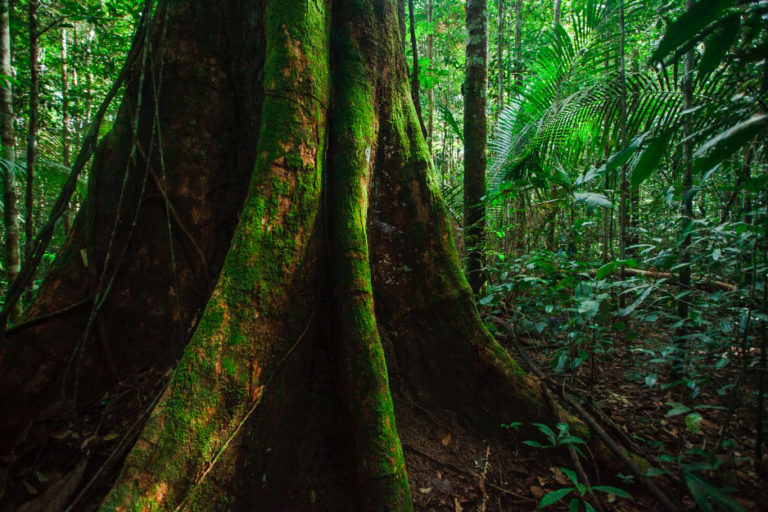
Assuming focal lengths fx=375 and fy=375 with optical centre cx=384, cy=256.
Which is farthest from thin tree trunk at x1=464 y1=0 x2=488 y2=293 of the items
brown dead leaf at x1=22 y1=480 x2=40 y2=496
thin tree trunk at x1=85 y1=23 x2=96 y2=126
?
thin tree trunk at x1=85 y1=23 x2=96 y2=126

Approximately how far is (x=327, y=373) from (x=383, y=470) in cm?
46

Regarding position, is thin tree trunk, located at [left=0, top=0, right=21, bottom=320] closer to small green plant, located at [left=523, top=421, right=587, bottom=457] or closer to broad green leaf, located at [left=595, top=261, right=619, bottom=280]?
small green plant, located at [left=523, top=421, right=587, bottom=457]

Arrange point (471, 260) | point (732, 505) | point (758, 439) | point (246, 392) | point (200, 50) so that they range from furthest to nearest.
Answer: point (471, 260) < point (200, 50) < point (758, 439) < point (246, 392) < point (732, 505)

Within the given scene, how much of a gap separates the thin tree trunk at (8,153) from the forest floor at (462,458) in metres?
3.08

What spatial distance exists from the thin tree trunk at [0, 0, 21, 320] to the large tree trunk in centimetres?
279

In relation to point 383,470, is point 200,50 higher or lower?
higher

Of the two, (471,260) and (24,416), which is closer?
(24,416)

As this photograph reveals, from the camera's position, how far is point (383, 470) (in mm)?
1333

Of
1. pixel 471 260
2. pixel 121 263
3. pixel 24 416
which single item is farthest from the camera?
pixel 471 260

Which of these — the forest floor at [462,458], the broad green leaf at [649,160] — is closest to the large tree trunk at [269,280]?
the forest floor at [462,458]

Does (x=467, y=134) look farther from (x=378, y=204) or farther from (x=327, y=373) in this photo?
(x=327, y=373)

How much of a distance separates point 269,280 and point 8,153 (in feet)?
13.5

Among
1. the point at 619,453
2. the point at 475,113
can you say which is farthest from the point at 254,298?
the point at 475,113

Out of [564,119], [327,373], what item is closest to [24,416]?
[327,373]
